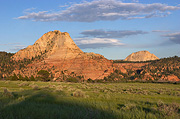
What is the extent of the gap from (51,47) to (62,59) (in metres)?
15.1

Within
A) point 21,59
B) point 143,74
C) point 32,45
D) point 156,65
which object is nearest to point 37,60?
point 21,59

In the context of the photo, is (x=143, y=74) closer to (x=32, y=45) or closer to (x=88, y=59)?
(x=88, y=59)

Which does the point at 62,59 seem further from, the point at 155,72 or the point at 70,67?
the point at 155,72

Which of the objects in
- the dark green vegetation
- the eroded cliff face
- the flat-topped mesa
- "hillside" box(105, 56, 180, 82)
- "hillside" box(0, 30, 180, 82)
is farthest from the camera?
the flat-topped mesa

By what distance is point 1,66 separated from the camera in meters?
95.4

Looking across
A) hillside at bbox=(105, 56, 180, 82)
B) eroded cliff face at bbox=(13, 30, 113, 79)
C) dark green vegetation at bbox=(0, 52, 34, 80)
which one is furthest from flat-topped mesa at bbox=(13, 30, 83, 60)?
hillside at bbox=(105, 56, 180, 82)

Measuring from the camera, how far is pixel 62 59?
104 meters

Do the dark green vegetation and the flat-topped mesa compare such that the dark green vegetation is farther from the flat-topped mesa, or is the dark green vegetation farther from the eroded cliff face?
the flat-topped mesa

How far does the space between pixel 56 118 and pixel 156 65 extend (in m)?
102

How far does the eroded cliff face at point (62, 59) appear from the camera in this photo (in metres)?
95.6

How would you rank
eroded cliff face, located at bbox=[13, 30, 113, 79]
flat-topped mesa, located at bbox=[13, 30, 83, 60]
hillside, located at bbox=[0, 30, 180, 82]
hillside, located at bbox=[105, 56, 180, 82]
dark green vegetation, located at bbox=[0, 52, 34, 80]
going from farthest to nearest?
flat-topped mesa, located at bbox=[13, 30, 83, 60] → eroded cliff face, located at bbox=[13, 30, 113, 79] → hillside, located at bbox=[0, 30, 180, 82] → dark green vegetation, located at bbox=[0, 52, 34, 80] → hillside, located at bbox=[105, 56, 180, 82]

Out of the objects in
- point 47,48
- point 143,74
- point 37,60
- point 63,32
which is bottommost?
point 143,74

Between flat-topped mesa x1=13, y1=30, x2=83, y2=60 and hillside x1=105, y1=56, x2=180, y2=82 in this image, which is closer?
hillside x1=105, y1=56, x2=180, y2=82

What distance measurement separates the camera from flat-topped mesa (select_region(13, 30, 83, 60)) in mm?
111125
